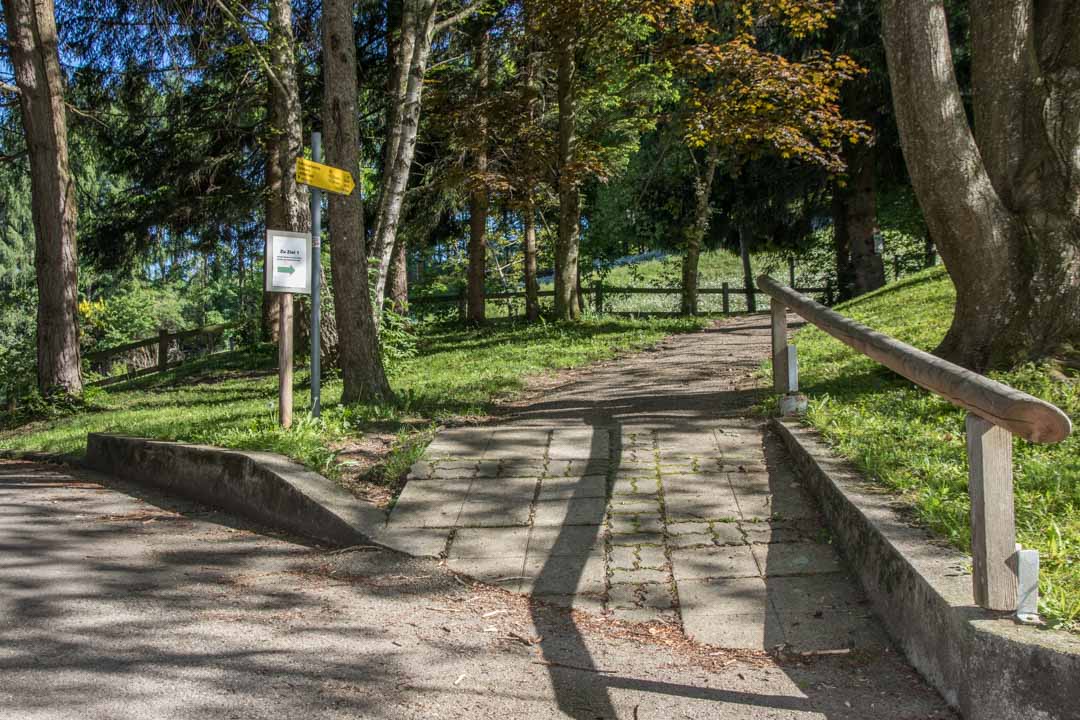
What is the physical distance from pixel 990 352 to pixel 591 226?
22.4 metres

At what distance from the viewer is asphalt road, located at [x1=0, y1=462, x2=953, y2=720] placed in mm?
3594

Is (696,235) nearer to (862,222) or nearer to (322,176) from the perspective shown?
(862,222)

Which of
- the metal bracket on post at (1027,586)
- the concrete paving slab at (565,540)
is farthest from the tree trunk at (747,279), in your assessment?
the metal bracket on post at (1027,586)

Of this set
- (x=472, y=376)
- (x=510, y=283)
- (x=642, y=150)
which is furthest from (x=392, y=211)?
(x=510, y=283)

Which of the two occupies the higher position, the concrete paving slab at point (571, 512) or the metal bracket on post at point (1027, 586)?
the metal bracket on post at point (1027, 586)

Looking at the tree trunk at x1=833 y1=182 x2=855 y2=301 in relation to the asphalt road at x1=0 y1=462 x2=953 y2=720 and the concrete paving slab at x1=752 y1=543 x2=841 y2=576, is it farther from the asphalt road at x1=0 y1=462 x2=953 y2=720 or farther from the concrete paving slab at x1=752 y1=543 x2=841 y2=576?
the asphalt road at x1=0 y1=462 x2=953 y2=720

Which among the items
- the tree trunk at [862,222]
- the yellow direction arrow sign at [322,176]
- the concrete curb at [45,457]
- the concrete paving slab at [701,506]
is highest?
the tree trunk at [862,222]

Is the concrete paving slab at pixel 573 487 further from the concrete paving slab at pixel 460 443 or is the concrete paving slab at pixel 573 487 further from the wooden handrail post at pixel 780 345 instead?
the wooden handrail post at pixel 780 345

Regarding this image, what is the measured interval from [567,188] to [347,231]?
10500 millimetres

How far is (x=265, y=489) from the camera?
260 inches

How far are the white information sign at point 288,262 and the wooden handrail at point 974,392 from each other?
423 cm

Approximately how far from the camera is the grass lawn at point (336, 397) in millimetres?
7867

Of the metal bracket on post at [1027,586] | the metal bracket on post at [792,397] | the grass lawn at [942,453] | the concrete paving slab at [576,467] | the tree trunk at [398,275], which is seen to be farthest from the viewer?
the tree trunk at [398,275]

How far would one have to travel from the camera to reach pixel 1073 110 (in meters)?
7.30
